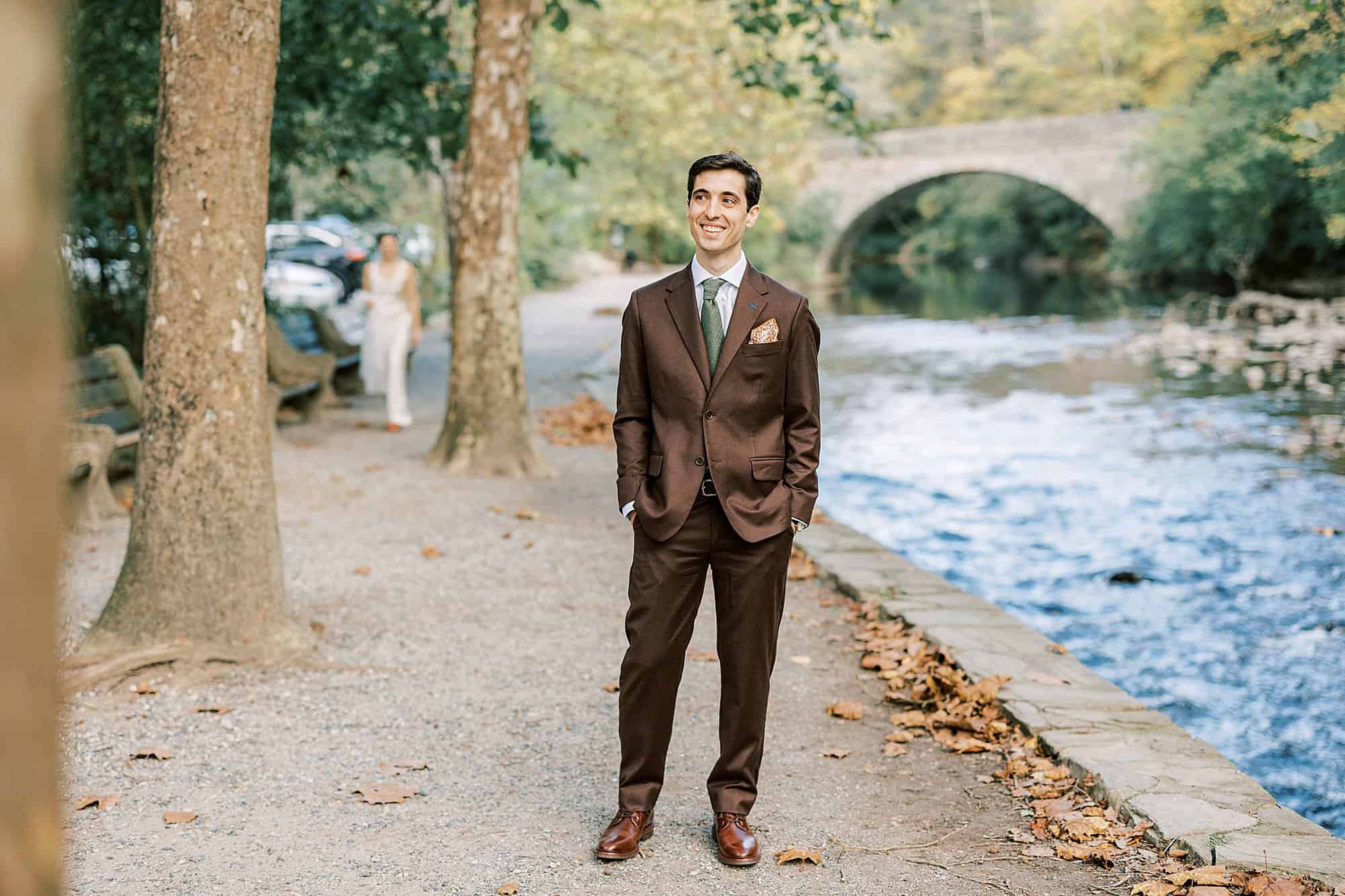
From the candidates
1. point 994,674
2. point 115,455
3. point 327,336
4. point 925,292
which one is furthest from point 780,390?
point 925,292

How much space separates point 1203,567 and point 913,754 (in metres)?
4.60

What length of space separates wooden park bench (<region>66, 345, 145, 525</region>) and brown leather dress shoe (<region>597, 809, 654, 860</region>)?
446 centimetres

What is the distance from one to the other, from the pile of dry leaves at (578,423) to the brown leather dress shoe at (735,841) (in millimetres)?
8301

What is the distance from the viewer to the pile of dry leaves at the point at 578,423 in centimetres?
1230

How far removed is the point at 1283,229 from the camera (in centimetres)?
2998


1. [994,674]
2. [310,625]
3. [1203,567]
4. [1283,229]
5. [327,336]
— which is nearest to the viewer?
[994,674]

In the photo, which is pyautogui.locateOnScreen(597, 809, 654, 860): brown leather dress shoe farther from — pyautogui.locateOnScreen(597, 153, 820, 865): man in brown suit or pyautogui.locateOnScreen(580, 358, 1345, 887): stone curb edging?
pyautogui.locateOnScreen(580, 358, 1345, 887): stone curb edging

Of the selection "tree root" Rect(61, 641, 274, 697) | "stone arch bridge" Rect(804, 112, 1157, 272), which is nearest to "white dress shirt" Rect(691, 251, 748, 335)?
"tree root" Rect(61, 641, 274, 697)

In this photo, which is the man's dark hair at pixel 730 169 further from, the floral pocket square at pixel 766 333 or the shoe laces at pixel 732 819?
the shoe laces at pixel 732 819

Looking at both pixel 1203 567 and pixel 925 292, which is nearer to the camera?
pixel 1203 567

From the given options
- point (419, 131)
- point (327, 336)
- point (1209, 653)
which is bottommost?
point (1209, 653)

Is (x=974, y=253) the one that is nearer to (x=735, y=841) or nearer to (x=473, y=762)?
(x=473, y=762)

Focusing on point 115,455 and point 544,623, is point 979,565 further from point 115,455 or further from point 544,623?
point 115,455

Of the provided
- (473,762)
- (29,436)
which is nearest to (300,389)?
(473,762)
